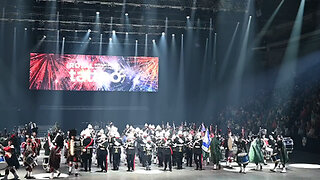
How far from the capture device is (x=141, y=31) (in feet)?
96.3

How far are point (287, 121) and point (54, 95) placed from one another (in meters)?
20.5

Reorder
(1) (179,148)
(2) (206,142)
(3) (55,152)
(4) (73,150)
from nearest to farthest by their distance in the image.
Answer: (3) (55,152) < (4) (73,150) < (1) (179,148) < (2) (206,142)

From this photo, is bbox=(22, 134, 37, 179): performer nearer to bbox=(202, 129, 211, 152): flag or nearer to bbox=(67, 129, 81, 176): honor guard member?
bbox=(67, 129, 81, 176): honor guard member

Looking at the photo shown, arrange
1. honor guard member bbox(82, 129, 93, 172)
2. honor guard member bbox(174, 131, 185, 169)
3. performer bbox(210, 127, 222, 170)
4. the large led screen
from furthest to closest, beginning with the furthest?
1. the large led screen
2. performer bbox(210, 127, 222, 170)
3. honor guard member bbox(174, 131, 185, 169)
4. honor guard member bbox(82, 129, 93, 172)

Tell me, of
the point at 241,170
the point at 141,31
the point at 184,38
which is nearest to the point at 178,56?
the point at 184,38

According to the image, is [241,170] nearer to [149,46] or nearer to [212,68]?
[212,68]

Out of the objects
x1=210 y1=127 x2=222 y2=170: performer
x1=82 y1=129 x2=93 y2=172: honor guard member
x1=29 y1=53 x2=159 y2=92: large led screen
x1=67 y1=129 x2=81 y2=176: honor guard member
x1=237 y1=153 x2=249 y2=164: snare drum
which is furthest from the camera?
x1=29 y1=53 x2=159 y2=92: large led screen

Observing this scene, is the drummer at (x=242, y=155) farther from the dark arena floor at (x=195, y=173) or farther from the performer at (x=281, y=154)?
the performer at (x=281, y=154)

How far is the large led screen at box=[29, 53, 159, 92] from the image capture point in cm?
2808

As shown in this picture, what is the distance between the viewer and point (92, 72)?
28922mm

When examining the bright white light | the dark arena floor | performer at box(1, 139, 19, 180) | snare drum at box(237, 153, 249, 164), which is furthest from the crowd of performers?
the bright white light

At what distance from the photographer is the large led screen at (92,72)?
28.1 meters

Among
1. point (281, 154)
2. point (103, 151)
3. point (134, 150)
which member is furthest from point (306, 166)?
point (103, 151)

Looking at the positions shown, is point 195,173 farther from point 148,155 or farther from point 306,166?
point 306,166
